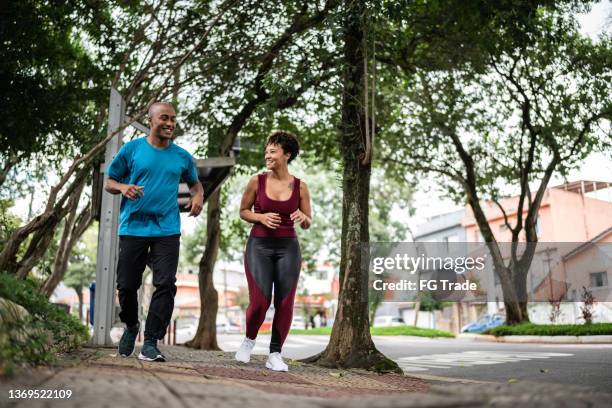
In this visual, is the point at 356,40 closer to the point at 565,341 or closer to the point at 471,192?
the point at 471,192

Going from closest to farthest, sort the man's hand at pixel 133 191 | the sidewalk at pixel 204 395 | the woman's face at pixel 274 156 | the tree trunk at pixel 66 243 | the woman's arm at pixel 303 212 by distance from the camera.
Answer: the sidewalk at pixel 204 395
the man's hand at pixel 133 191
the woman's arm at pixel 303 212
the woman's face at pixel 274 156
the tree trunk at pixel 66 243

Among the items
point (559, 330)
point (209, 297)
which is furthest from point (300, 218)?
point (559, 330)

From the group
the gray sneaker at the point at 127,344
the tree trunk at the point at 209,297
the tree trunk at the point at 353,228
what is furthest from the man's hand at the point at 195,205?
the tree trunk at the point at 209,297

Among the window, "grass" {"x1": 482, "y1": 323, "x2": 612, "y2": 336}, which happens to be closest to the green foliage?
"grass" {"x1": 482, "y1": 323, "x2": 612, "y2": 336}

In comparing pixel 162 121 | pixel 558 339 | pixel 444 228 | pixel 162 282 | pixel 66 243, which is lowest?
pixel 558 339

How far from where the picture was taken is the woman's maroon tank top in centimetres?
552

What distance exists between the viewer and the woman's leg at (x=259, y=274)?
551cm

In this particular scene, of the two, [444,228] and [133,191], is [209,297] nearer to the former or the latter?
[133,191]

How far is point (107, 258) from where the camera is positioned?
8.05 m

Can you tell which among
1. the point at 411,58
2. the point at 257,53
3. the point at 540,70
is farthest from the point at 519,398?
the point at 540,70

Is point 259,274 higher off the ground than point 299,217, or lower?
lower

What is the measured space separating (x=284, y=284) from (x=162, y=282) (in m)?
1.09

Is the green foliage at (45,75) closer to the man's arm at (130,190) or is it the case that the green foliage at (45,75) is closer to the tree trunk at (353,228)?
the tree trunk at (353,228)

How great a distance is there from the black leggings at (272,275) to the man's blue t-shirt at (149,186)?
748 millimetres
